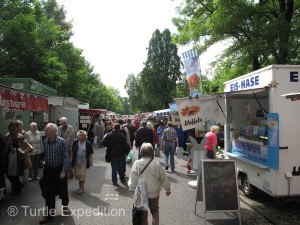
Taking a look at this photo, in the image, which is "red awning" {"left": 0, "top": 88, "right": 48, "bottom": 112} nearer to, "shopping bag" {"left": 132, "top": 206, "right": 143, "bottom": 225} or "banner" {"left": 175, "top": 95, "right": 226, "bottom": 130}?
"banner" {"left": 175, "top": 95, "right": 226, "bottom": 130}

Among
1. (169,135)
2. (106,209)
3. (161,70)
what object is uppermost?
(161,70)

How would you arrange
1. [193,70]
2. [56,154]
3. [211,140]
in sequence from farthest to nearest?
1. [193,70]
2. [211,140]
3. [56,154]

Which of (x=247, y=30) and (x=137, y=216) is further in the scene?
(x=247, y=30)

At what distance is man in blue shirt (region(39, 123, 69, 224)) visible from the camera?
6383 millimetres

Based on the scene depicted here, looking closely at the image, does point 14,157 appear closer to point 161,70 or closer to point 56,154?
point 56,154

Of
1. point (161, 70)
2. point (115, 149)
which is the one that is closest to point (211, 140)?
point (115, 149)

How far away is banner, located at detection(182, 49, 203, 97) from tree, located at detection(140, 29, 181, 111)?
4702cm

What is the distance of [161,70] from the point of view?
64.1 metres

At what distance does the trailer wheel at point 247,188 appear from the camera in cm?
813

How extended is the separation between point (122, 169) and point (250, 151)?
390 centimetres

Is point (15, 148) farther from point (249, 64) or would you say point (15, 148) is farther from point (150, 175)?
point (249, 64)

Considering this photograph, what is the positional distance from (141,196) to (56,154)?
83.4 inches

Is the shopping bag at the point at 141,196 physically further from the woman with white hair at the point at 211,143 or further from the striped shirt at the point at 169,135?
the striped shirt at the point at 169,135

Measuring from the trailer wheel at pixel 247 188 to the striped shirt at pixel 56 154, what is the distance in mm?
4391
